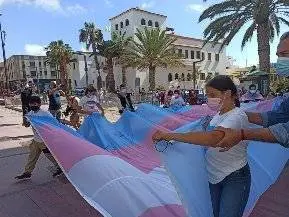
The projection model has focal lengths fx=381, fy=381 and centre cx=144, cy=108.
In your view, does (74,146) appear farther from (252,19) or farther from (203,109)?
(252,19)

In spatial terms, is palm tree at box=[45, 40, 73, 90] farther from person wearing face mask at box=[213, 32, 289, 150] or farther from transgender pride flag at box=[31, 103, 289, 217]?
person wearing face mask at box=[213, 32, 289, 150]

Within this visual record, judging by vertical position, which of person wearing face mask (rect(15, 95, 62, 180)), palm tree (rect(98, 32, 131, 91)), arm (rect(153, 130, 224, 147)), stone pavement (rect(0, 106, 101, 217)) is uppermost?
palm tree (rect(98, 32, 131, 91))

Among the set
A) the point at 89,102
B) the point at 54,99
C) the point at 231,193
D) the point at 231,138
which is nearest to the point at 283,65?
the point at 231,138

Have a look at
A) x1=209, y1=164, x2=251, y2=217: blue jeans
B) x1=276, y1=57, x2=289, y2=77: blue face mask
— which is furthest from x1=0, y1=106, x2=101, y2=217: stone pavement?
x1=276, y1=57, x2=289, y2=77: blue face mask

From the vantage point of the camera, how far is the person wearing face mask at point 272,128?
1.89 meters

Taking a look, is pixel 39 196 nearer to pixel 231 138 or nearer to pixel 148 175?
pixel 148 175

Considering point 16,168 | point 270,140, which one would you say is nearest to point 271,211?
point 270,140

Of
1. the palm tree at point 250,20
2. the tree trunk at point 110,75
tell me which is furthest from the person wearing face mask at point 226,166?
the tree trunk at point 110,75

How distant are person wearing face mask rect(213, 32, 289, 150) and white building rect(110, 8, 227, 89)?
43.7 m

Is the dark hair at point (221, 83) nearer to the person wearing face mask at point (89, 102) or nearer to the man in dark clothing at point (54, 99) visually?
the person wearing face mask at point (89, 102)

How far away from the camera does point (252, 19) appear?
21.6 meters

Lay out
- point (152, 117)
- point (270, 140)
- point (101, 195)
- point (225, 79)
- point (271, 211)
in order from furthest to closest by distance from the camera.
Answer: point (152, 117)
point (271, 211)
point (101, 195)
point (225, 79)
point (270, 140)

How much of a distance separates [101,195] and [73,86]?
6404 cm

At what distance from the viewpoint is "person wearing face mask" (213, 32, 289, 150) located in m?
1.89
